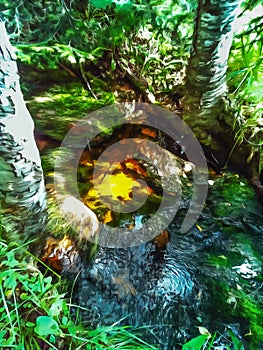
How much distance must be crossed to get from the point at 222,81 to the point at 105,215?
2.86 feet

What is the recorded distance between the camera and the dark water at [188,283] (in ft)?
3.60

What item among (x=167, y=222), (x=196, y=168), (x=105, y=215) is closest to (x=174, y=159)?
(x=196, y=168)

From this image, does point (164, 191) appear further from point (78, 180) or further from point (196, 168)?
point (78, 180)

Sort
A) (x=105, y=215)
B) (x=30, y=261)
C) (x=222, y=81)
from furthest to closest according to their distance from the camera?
(x=222, y=81)
(x=105, y=215)
(x=30, y=261)

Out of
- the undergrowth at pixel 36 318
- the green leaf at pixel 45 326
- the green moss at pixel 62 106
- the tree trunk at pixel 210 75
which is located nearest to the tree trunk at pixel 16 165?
the undergrowth at pixel 36 318

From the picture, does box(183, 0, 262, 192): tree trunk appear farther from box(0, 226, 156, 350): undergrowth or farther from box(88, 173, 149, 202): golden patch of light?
box(0, 226, 156, 350): undergrowth

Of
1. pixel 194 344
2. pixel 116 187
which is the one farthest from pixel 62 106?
pixel 194 344

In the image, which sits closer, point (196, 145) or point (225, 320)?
point (225, 320)

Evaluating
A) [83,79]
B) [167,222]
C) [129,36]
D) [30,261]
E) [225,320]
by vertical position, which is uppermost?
[129,36]

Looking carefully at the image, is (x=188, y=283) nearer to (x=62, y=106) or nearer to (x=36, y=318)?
(x=36, y=318)

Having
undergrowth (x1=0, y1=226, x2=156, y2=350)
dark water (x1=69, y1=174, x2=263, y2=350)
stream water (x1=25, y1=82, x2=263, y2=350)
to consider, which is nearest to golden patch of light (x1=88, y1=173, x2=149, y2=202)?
stream water (x1=25, y1=82, x2=263, y2=350)

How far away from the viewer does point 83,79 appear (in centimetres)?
172

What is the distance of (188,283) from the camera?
4.03ft

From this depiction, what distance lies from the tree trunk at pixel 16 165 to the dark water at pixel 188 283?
314mm
